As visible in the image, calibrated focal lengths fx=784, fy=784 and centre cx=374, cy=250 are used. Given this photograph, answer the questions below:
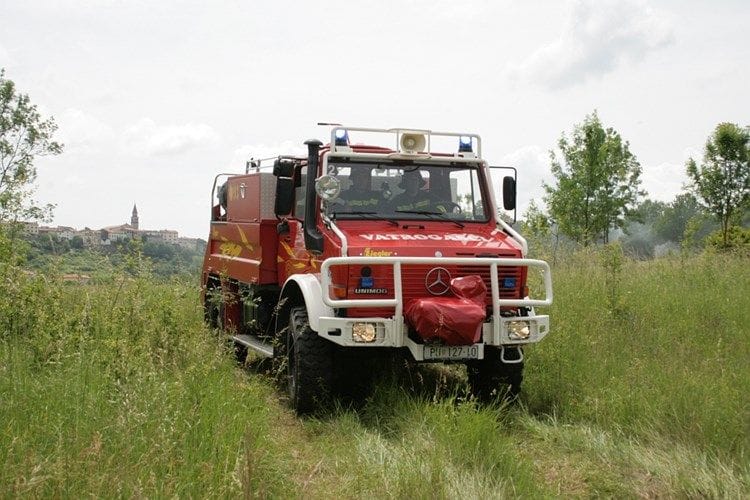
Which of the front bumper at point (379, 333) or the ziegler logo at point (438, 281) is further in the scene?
the ziegler logo at point (438, 281)

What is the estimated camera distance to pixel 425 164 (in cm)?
775

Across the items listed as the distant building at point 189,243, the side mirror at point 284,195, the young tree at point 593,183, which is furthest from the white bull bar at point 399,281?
the young tree at point 593,183

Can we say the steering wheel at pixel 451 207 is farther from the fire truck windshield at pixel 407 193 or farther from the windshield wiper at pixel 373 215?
the windshield wiper at pixel 373 215

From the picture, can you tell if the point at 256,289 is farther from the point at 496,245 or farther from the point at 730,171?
the point at 730,171

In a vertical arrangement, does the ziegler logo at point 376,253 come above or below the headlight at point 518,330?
above

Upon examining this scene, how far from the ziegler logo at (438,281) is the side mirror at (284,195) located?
5.32 feet

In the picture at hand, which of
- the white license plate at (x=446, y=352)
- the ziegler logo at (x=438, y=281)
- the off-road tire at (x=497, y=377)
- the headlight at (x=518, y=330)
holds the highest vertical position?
the ziegler logo at (x=438, y=281)

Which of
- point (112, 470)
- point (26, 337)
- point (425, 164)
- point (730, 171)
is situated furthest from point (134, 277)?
point (730, 171)

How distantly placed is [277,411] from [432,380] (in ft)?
6.59

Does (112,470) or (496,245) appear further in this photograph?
(496,245)

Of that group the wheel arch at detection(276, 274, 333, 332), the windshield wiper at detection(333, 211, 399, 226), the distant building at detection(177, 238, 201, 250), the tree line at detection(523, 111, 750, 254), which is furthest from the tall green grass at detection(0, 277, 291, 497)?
the tree line at detection(523, 111, 750, 254)

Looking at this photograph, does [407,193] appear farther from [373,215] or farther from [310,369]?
[310,369]

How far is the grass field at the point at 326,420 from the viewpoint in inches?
162

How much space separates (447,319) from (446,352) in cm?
39
